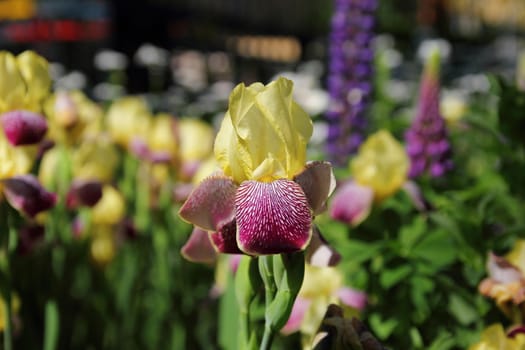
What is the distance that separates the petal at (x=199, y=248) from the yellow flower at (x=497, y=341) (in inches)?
14.5

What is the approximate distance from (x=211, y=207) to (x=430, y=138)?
1.20m

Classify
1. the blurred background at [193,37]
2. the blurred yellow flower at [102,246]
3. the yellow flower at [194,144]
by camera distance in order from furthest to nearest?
the blurred background at [193,37] → the yellow flower at [194,144] → the blurred yellow flower at [102,246]

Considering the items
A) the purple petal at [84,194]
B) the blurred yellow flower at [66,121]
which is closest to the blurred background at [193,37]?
the blurred yellow flower at [66,121]

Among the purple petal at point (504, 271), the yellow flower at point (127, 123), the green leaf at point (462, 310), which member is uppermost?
the purple petal at point (504, 271)

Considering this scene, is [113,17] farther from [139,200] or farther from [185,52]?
[139,200]

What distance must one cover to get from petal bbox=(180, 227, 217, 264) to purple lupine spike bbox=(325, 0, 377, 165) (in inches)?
66.2

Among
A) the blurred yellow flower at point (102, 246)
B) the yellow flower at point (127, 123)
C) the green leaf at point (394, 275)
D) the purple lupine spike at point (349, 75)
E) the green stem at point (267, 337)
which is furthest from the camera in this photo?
the purple lupine spike at point (349, 75)

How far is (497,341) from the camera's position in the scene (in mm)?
1046

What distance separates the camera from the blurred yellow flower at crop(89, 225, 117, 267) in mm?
2078

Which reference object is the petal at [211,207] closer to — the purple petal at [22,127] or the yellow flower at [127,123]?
the purple petal at [22,127]

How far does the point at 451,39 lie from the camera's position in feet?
46.8

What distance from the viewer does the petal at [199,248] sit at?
3.45ft

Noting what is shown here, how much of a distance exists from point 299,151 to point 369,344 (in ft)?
0.80

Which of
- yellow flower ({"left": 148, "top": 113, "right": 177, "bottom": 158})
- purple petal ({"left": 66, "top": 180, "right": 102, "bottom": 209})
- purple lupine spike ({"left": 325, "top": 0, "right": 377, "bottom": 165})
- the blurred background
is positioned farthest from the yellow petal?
the blurred background
